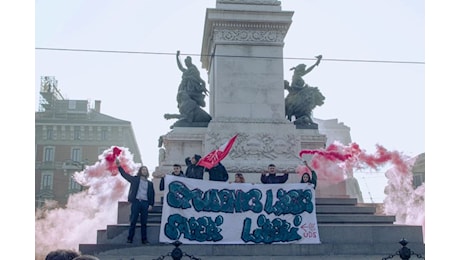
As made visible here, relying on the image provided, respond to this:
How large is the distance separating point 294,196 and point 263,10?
882 cm

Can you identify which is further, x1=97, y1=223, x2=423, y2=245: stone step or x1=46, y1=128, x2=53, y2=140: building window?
x1=46, y1=128, x2=53, y2=140: building window

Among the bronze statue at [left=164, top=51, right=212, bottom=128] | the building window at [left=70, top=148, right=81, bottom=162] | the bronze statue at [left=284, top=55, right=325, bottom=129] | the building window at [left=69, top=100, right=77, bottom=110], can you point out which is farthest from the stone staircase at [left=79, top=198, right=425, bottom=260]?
the building window at [left=69, top=100, right=77, bottom=110]

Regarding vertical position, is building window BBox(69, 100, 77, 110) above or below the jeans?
above

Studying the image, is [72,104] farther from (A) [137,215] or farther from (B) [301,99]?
(A) [137,215]

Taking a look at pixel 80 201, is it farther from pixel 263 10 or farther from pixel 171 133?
pixel 263 10

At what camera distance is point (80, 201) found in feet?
85.6

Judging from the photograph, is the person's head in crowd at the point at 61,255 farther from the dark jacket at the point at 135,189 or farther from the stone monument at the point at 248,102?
the stone monument at the point at 248,102

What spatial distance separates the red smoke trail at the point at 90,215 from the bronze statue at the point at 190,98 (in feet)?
8.30

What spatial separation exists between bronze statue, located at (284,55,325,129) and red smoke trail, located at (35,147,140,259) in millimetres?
6510

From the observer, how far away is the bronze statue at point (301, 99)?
19.9 meters

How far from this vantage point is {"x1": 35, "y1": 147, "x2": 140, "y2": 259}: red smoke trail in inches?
693

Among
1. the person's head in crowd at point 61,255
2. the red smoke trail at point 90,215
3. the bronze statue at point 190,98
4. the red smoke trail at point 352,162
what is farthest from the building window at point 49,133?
the person's head in crowd at point 61,255

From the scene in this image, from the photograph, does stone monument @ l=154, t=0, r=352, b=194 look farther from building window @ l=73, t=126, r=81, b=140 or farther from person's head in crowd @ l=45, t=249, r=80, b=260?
building window @ l=73, t=126, r=81, b=140

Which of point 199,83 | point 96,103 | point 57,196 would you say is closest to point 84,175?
point 199,83
